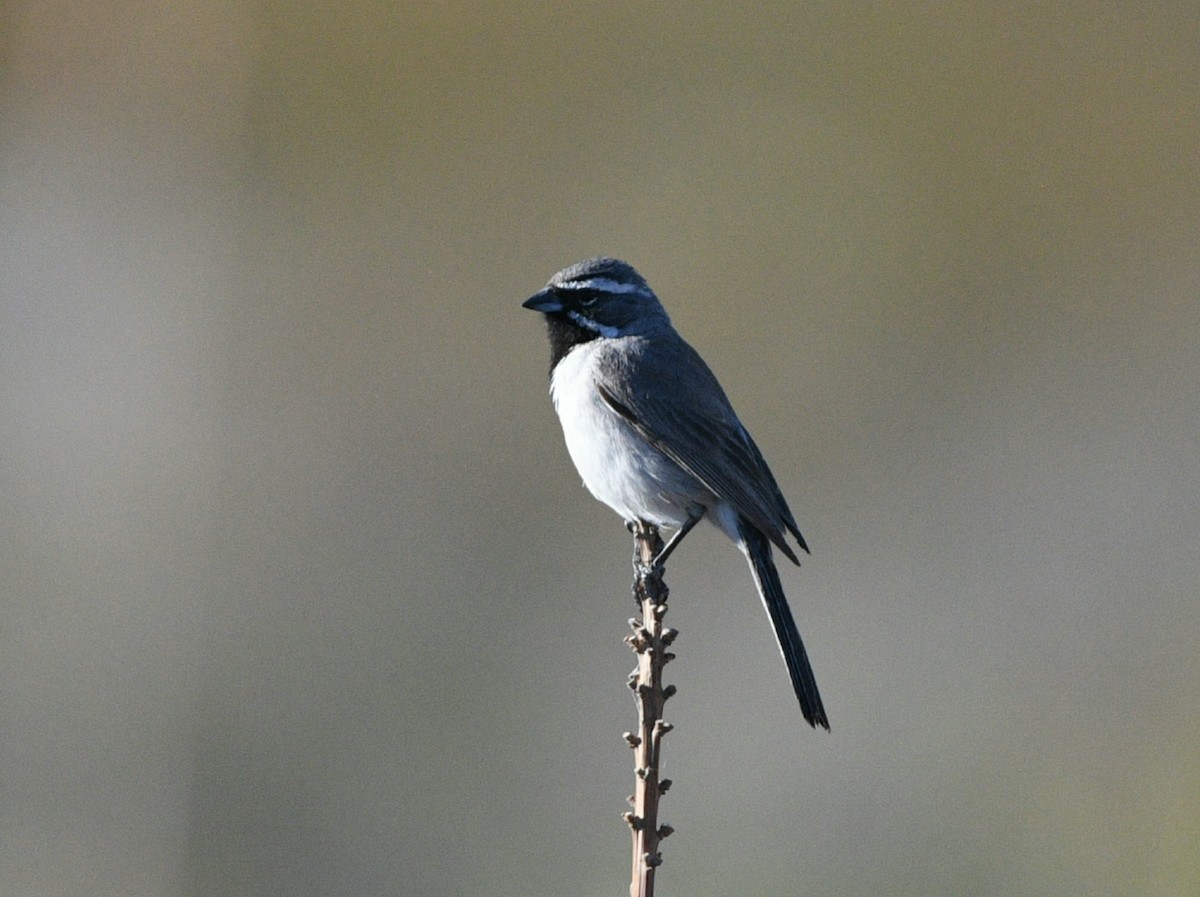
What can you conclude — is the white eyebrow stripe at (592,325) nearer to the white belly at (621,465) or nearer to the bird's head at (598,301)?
the bird's head at (598,301)

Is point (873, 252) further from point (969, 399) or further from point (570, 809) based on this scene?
point (570, 809)

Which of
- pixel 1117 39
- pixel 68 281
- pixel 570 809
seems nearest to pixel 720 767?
pixel 570 809

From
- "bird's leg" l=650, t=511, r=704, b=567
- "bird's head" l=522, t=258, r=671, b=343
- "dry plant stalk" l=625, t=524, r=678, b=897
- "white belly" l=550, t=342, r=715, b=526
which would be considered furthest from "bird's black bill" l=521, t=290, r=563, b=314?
"dry plant stalk" l=625, t=524, r=678, b=897

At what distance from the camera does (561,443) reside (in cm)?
766

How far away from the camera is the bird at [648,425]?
12.7 feet

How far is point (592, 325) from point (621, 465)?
0.48m

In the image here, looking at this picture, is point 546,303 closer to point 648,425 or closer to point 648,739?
point 648,425

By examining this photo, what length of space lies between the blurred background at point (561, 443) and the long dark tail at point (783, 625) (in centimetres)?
191

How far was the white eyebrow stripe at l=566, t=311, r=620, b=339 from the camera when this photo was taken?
4.25 metres

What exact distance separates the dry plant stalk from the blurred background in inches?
120

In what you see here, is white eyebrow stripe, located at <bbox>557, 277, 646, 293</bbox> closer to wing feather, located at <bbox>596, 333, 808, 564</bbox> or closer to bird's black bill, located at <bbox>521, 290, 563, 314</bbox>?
bird's black bill, located at <bbox>521, 290, 563, 314</bbox>

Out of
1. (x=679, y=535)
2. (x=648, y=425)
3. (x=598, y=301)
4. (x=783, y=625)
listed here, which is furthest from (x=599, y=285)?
(x=783, y=625)

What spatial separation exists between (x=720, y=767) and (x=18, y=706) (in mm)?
3186

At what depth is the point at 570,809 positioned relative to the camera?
19.7 feet
